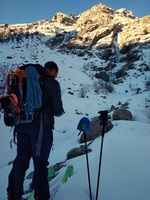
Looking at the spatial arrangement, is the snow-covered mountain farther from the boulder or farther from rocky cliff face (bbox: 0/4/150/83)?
the boulder

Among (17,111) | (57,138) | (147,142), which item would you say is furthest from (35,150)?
(57,138)

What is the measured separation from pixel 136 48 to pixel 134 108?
19.0 m

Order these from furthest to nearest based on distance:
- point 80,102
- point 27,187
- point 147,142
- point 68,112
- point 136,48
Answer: point 136,48 → point 80,102 → point 68,112 → point 147,142 → point 27,187

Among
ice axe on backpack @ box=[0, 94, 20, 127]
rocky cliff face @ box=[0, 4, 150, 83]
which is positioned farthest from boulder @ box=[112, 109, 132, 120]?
rocky cliff face @ box=[0, 4, 150, 83]

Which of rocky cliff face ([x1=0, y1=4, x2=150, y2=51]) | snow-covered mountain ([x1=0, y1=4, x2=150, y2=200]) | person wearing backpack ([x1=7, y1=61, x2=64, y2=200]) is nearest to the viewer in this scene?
person wearing backpack ([x1=7, y1=61, x2=64, y2=200])

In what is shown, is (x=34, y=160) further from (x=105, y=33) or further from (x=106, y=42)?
(x=105, y=33)

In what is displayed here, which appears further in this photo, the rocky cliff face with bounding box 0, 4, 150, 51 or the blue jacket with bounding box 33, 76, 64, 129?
the rocky cliff face with bounding box 0, 4, 150, 51

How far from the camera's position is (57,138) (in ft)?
21.7

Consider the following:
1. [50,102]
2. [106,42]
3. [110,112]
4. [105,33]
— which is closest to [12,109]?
[50,102]

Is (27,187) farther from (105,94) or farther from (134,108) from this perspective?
(105,94)

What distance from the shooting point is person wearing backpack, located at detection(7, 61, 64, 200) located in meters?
2.14

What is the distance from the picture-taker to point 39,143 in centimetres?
213

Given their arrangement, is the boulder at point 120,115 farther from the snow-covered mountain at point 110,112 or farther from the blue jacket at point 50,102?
the blue jacket at point 50,102

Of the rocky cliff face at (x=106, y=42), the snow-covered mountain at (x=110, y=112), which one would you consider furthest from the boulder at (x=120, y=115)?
the rocky cliff face at (x=106, y=42)
